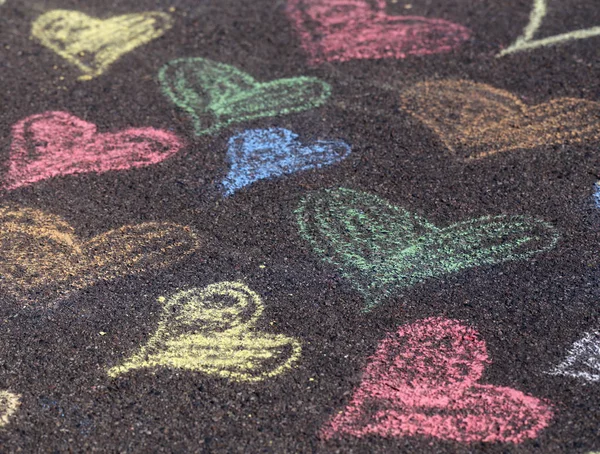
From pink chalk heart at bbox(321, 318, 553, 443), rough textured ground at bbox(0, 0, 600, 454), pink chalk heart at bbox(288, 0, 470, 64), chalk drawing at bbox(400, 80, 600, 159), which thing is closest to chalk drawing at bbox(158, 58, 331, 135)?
rough textured ground at bbox(0, 0, 600, 454)

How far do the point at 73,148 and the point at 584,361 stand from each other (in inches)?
101

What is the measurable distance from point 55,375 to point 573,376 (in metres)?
1.78

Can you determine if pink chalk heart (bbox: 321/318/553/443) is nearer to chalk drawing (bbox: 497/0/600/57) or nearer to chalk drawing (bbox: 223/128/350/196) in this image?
chalk drawing (bbox: 223/128/350/196)

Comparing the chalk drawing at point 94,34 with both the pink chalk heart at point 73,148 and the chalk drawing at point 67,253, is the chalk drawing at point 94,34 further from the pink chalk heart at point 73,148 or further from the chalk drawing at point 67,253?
the chalk drawing at point 67,253

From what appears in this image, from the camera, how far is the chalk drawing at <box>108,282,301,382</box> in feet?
9.66

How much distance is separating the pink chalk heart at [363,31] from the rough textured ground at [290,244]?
0.33ft

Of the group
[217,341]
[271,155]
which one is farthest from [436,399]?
[271,155]

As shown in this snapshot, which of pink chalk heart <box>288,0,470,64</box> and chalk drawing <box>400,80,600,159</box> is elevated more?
pink chalk heart <box>288,0,470,64</box>

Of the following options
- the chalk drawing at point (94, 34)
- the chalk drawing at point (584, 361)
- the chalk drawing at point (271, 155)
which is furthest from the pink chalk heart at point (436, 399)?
the chalk drawing at point (94, 34)

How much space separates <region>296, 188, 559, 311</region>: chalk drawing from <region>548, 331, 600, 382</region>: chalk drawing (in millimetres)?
497

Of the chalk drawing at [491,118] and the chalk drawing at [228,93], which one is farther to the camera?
the chalk drawing at [228,93]

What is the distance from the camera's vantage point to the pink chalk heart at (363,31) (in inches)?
190

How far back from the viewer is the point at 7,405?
284 cm

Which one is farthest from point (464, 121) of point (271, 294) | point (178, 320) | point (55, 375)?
point (55, 375)
